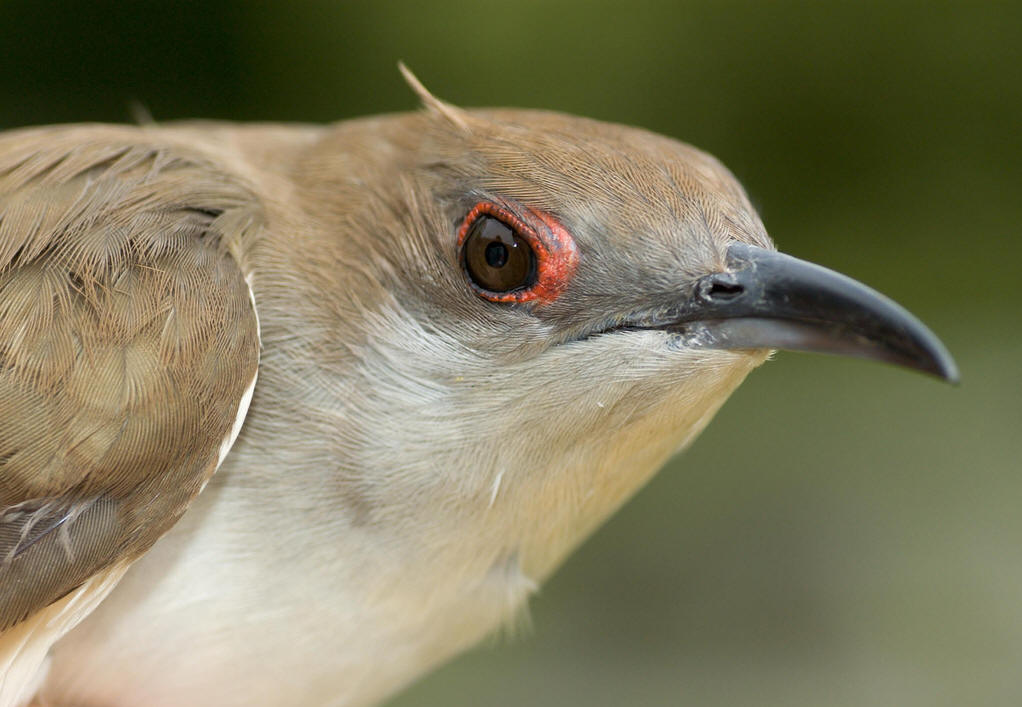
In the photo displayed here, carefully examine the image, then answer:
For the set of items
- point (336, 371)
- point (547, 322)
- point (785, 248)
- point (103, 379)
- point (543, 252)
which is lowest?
point (103, 379)

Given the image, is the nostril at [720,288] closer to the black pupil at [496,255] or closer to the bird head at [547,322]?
the bird head at [547,322]

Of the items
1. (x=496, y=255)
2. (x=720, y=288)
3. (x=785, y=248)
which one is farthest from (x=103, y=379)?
(x=785, y=248)

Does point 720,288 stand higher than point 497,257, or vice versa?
point 720,288

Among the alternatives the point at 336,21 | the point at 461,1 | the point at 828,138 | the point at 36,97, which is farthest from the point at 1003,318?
the point at 36,97

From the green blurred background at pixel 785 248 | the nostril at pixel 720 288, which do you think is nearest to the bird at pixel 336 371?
the nostril at pixel 720 288

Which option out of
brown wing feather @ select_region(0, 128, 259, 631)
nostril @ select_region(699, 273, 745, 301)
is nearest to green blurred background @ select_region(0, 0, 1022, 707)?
brown wing feather @ select_region(0, 128, 259, 631)

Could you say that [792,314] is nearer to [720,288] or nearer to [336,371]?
[720,288]

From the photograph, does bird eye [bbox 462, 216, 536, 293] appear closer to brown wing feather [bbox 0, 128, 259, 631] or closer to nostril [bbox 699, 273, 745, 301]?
nostril [bbox 699, 273, 745, 301]

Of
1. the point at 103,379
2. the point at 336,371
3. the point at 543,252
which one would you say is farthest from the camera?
the point at 336,371
